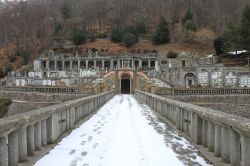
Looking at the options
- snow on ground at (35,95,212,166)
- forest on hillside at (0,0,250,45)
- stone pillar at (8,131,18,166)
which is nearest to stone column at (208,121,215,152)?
snow on ground at (35,95,212,166)

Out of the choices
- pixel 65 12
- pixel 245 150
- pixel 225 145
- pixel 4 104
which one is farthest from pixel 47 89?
pixel 65 12

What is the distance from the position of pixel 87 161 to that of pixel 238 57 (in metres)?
69.6

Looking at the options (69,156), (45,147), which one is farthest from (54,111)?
(69,156)

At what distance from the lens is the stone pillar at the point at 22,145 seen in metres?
6.71

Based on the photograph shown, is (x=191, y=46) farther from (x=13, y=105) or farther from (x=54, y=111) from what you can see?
(x=54, y=111)

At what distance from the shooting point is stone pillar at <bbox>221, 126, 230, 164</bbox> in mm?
6882

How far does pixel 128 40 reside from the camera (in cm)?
11794

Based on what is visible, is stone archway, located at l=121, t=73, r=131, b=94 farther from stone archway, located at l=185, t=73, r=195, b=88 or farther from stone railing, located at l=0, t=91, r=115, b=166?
stone railing, located at l=0, t=91, r=115, b=166

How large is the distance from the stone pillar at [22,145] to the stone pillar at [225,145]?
3.93m

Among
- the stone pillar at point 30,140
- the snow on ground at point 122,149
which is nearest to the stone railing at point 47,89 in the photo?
the snow on ground at point 122,149

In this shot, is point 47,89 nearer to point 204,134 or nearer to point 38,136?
point 38,136

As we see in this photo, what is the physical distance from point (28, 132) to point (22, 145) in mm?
579

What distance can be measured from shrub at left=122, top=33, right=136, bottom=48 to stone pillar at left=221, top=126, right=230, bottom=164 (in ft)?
366

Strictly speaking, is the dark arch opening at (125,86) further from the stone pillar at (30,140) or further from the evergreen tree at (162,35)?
the evergreen tree at (162,35)
